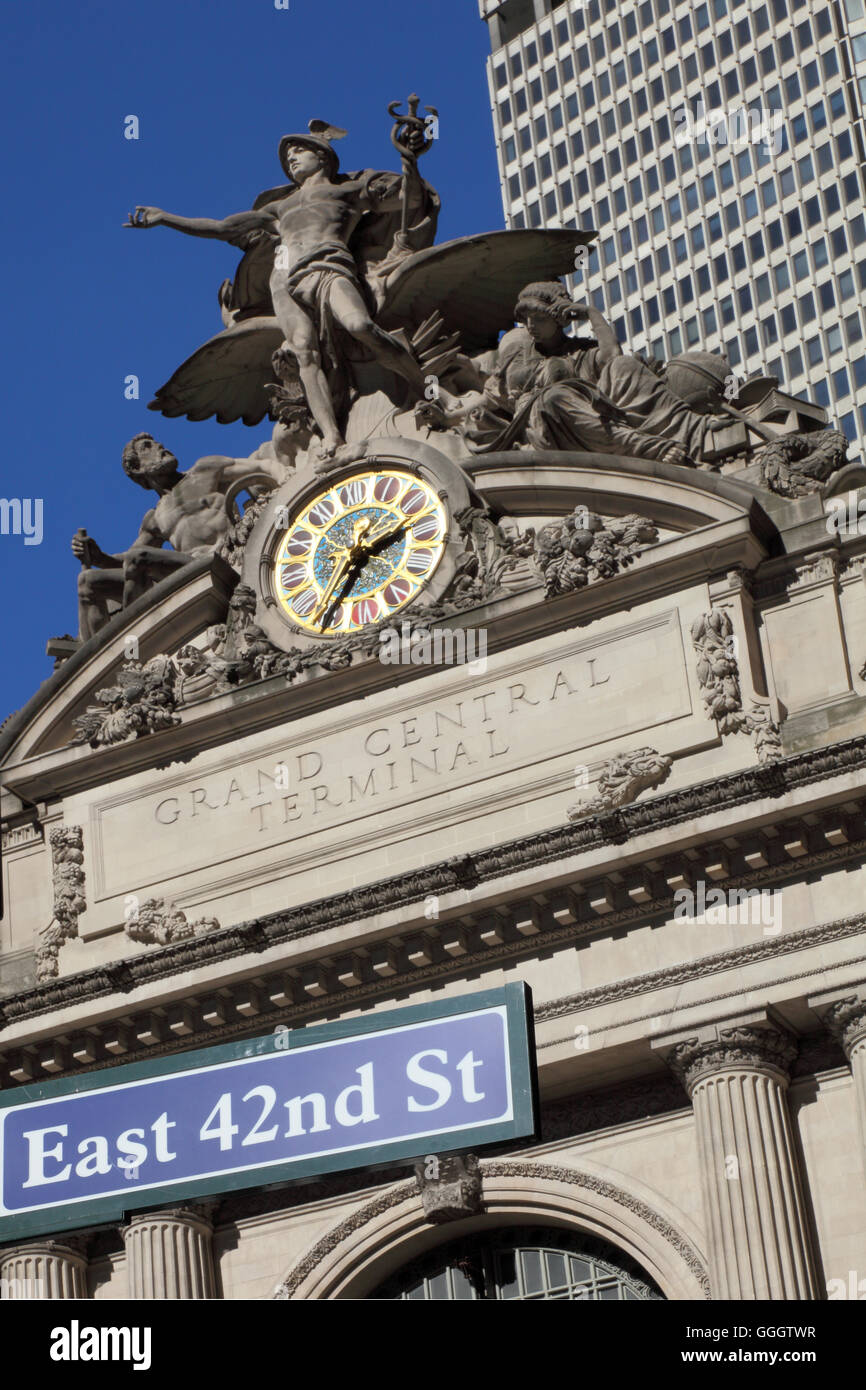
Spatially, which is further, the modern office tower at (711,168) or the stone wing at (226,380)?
the modern office tower at (711,168)

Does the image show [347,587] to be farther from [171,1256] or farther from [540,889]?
[171,1256]

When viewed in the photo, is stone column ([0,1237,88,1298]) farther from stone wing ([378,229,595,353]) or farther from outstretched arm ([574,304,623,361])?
stone wing ([378,229,595,353])

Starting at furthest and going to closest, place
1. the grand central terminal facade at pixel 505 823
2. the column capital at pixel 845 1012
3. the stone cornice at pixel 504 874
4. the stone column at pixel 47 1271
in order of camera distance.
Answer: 1. the stone column at pixel 47 1271
2. the stone cornice at pixel 504 874
3. the grand central terminal facade at pixel 505 823
4. the column capital at pixel 845 1012

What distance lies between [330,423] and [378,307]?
86.0 inches

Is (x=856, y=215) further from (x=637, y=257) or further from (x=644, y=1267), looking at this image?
(x=644, y=1267)

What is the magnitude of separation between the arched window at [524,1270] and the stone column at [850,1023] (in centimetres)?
381

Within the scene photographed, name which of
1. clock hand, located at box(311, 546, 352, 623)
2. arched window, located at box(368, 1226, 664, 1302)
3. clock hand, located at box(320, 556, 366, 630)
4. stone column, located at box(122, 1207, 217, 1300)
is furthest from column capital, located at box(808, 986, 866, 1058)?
clock hand, located at box(311, 546, 352, 623)

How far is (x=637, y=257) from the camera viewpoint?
79.6 m

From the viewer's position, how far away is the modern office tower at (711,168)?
74.7m

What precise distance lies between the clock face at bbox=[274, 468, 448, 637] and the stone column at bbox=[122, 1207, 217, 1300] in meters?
8.16

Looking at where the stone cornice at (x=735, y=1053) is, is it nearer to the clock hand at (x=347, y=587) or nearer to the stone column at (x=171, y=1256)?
the stone column at (x=171, y=1256)

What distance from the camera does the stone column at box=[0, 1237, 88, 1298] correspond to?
30297 mm

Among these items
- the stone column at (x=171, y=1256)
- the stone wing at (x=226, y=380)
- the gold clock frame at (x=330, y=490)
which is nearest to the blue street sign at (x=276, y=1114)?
the stone column at (x=171, y=1256)
